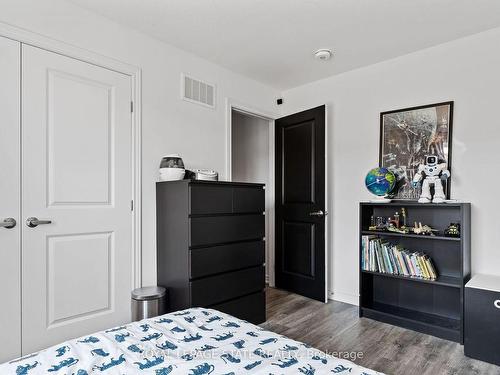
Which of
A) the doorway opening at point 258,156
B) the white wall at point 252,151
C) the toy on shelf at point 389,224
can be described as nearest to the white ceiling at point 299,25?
the doorway opening at point 258,156

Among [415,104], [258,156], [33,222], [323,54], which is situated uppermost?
[323,54]

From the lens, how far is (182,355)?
3.69 feet

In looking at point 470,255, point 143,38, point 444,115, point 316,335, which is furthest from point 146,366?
point 444,115

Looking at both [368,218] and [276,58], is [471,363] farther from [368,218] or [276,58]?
[276,58]

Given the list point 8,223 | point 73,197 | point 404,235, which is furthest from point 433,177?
point 8,223

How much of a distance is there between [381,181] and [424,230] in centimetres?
53

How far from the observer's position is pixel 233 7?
228 centimetres

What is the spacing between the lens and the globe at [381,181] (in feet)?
9.51

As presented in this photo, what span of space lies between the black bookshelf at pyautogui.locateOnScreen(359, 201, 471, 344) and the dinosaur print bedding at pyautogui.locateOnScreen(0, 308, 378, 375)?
1912 millimetres

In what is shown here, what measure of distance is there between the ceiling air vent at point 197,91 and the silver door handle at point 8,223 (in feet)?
5.34

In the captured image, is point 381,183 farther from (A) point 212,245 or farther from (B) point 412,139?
(A) point 212,245

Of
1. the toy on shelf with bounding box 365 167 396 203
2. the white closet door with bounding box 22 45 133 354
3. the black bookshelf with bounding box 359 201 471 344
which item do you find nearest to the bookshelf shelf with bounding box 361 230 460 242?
the black bookshelf with bounding box 359 201 471 344

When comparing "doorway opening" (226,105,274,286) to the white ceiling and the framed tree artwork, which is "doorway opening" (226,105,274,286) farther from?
the framed tree artwork

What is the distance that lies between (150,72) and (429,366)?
2.96 metres
